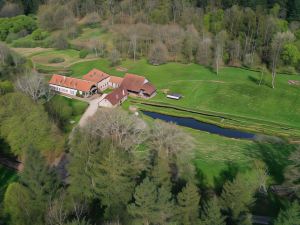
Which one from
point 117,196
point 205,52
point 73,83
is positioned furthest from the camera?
point 205,52

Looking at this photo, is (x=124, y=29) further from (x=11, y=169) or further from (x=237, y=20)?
(x=11, y=169)

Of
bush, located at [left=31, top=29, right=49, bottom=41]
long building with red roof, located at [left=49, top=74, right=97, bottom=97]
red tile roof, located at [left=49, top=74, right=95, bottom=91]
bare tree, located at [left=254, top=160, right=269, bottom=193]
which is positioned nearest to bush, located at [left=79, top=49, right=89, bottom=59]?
red tile roof, located at [left=49, top=74, right=95, bottom=91]

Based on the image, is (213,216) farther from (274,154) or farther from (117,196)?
(274,154)

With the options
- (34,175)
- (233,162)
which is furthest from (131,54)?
(34,175)

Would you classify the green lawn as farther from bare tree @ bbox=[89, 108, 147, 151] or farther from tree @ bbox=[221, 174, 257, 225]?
tree @ bbox=[221, 174, 257, 225]

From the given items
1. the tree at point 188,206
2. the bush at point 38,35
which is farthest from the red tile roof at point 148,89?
the bush at point 38,35

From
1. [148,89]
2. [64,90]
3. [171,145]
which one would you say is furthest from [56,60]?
[171,145]

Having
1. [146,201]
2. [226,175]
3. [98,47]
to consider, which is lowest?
[226,175]
